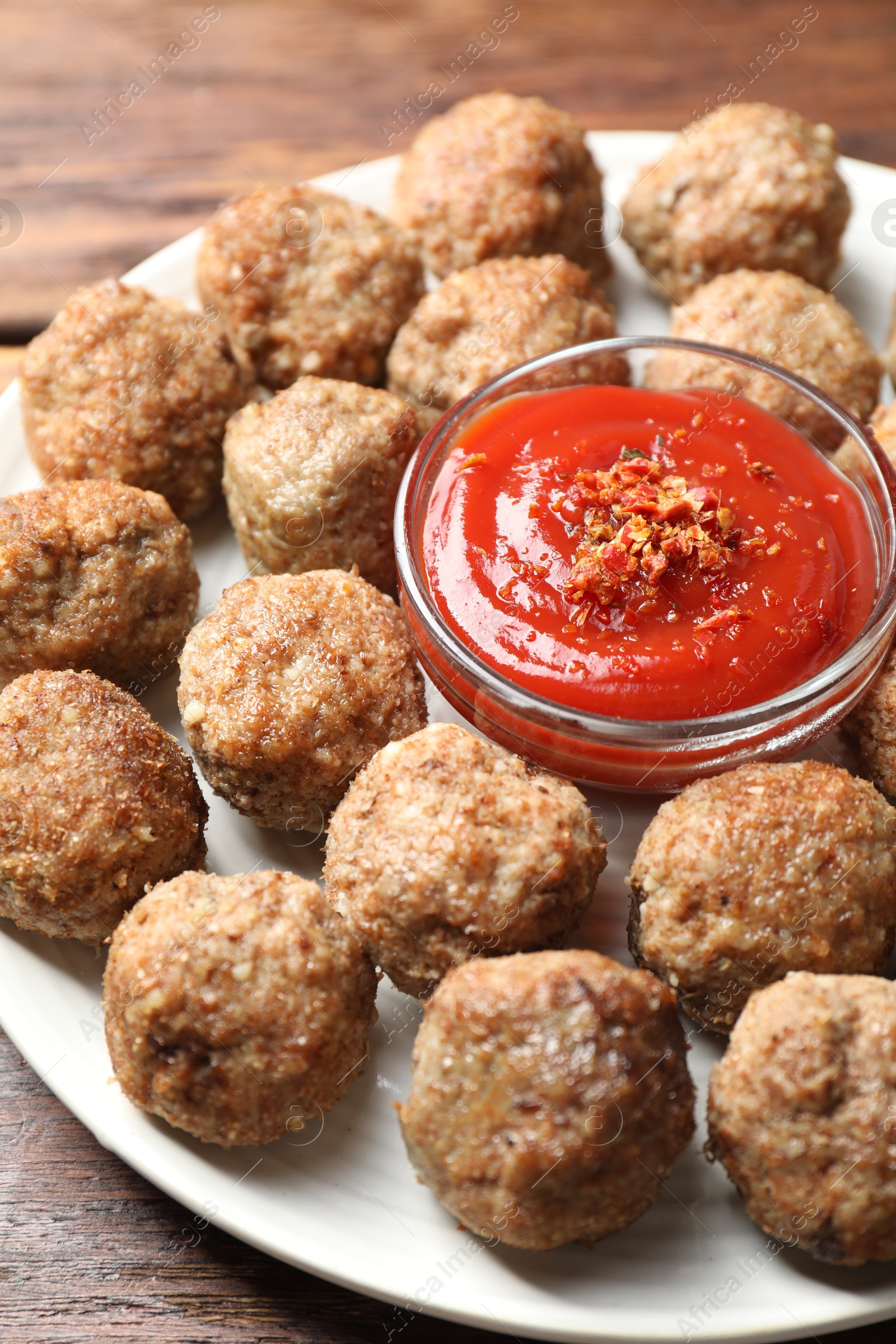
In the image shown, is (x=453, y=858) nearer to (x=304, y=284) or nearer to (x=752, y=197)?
(x=304, y=284)

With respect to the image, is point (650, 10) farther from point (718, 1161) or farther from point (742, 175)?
point (718, 1161)

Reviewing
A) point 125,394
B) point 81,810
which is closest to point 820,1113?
point 81,810

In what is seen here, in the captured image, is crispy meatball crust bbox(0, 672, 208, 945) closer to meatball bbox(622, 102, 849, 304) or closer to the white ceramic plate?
the white ceramic plate

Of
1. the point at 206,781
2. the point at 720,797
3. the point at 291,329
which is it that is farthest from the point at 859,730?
the point at 291,329

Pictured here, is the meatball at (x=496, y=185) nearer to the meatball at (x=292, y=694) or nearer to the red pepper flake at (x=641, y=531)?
the red pepper flake at (x=641, y=531)

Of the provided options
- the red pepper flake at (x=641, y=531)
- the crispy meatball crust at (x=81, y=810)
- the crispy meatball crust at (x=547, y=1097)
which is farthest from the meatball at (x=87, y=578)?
the crispy meatball crust at (x=547, y=1097)

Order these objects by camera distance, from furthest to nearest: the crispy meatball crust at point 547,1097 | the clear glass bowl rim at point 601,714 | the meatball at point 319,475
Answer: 1. the meatball at point 319,475
2. the clear glass bowl rim at point 601,714
3. the crispy meatball crust at point 547,1097

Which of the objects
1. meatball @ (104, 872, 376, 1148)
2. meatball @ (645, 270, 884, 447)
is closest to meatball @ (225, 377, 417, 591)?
meatball @ (645, 270, 884, 447)
